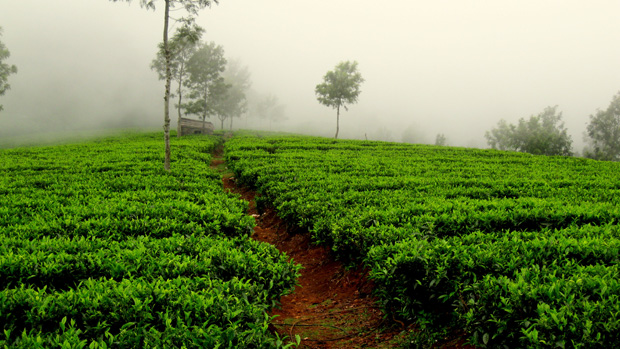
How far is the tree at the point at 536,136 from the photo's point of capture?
50.5 meters

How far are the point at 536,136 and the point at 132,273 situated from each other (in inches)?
2478

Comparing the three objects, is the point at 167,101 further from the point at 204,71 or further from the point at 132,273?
the point at 204,71

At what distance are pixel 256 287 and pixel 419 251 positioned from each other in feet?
7.38

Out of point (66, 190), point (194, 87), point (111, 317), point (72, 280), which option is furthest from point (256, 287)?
point (194, 87)

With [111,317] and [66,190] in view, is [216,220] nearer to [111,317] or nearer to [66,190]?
[111,317]

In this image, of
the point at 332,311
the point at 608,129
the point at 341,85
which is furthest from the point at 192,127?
the point at 608,129

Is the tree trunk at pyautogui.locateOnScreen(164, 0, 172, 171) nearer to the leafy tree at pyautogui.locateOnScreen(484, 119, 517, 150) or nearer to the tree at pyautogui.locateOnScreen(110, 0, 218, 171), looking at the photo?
the tree at pyautogui.locateOnScreen(110, 0, 218, 171)

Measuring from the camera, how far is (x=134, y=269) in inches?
173

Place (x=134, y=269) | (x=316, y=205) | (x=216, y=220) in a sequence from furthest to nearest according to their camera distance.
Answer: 1. (x=316, y=205)
2. (x=216, y=220)
3. (x=134, y=269)

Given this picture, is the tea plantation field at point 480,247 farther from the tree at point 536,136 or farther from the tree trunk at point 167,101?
the tree at point 536,136

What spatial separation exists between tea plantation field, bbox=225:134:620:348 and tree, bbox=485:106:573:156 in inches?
1788

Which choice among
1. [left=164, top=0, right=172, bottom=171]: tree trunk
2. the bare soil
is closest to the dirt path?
the bare soil

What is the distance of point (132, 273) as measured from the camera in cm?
446

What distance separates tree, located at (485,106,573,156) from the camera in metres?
50.5
